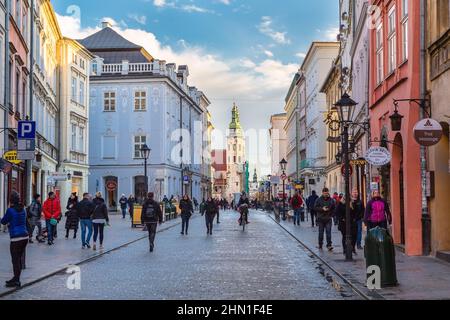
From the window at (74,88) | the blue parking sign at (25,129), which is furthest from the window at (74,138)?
the blue parking sign at (25,129)

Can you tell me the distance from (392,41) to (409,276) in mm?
9755

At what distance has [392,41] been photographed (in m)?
21.6

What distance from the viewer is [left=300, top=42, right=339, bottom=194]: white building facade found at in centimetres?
6379

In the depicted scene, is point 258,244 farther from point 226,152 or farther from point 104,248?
point 226,152

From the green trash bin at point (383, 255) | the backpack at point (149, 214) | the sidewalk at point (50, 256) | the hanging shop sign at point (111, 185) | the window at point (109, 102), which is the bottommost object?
the sidewalk at point (50, 256)

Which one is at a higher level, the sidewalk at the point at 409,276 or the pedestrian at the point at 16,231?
the pedestrian at the point at 16,231

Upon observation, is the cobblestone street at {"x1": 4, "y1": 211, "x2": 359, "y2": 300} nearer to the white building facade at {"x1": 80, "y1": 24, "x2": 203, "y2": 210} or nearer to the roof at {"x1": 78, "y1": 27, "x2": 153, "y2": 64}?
the white building facade at {"x1": 80, "y1": 24, "x2": 203, "y2": 210}

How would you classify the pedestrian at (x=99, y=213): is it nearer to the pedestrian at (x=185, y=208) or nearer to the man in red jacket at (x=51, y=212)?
the man in red jacket at (x=51, y=212)

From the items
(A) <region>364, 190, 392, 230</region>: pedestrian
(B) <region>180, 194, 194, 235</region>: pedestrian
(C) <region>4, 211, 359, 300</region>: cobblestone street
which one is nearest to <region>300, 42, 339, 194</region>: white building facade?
(B) <region>180, 194, 194, 235</region>: pedestrian

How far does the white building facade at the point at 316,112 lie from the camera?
209ft

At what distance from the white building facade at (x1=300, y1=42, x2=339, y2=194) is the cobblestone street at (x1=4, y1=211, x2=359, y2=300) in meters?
41.6

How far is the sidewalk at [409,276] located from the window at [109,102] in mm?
52168

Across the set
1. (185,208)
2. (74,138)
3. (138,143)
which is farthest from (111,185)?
(185,208)

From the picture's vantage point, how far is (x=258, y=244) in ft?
80.1
